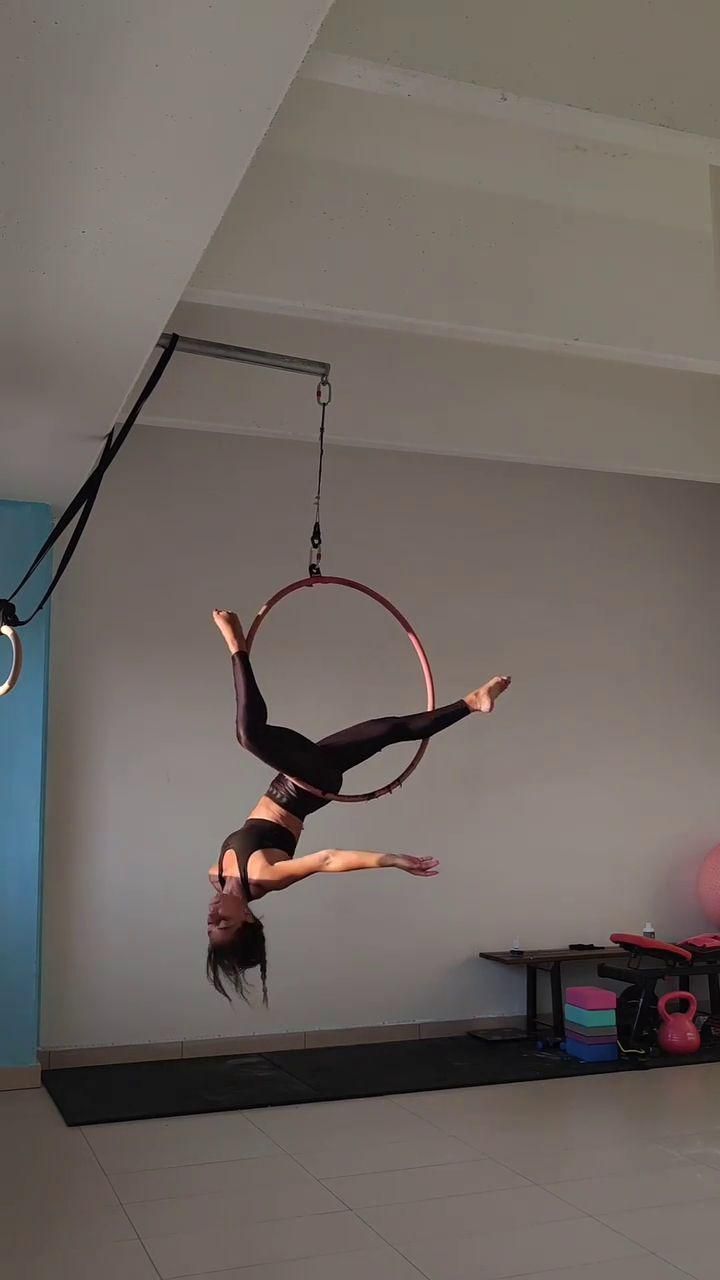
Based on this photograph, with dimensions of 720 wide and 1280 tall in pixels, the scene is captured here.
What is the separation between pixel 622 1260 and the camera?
11.5ft

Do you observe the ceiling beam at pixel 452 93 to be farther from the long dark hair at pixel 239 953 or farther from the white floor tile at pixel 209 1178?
the white floor tile at pixel 209 1178

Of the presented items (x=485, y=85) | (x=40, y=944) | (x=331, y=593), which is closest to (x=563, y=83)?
(x=485, y=85)

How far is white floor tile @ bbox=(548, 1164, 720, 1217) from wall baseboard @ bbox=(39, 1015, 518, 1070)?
2.40m

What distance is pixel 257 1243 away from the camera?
3.66 metres

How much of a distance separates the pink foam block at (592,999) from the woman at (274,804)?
3297 millimetres

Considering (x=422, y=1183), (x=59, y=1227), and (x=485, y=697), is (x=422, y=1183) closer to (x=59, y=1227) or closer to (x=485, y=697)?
(x=59, y=1227)

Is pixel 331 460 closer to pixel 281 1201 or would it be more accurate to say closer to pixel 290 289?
pixel 290 289

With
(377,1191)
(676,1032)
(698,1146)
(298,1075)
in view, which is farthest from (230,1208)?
(676,1032)

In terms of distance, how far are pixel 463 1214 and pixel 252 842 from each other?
160 centimetres

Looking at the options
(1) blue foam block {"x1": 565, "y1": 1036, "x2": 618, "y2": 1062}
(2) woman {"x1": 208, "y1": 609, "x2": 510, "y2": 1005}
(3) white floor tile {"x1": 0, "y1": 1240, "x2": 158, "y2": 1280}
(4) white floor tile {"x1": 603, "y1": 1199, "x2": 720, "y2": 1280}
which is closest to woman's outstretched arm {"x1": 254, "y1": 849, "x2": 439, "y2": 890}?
(2) woman {"x1": 208, "y1": 609, "x2": 510, "y2": 1005}

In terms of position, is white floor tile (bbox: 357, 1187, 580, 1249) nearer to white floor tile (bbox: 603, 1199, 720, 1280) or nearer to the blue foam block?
white floor tile (bbox: 603, 1199, 720, 1280)

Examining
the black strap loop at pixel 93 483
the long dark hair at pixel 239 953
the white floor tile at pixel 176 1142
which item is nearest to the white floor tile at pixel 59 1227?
the white floor tile at pixel 176 1142

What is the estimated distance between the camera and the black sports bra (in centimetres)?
339

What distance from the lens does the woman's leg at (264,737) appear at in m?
3.29
